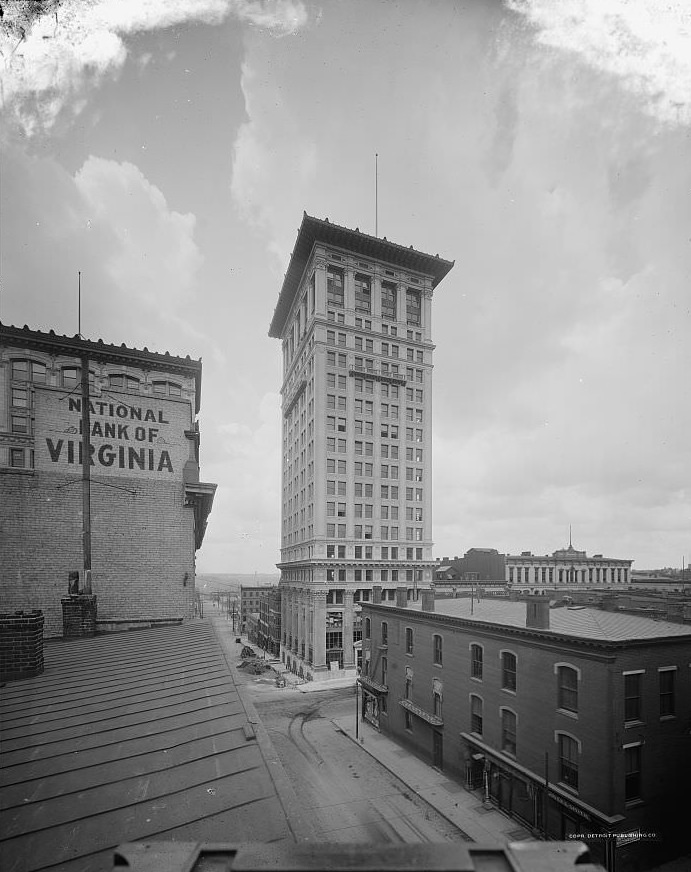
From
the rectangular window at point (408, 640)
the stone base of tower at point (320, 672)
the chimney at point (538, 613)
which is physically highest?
the chimney at point (538, 613)

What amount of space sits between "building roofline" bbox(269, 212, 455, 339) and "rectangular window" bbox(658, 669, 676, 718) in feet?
191

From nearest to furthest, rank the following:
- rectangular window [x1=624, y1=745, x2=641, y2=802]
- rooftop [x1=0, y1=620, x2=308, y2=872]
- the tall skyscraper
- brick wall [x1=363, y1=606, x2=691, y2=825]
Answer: rooftop [x1=0, y1=620, x2=308, y2=872], brick wall [x1=363, y1=606, x2=691, y2=825], rectangular window [x1=624, y1=745, x2=641, y2=802], the tall skyscraper

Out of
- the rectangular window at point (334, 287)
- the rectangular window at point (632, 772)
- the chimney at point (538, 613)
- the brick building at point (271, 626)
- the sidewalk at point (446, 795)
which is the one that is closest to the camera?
the rectangular window at point (632, 772)

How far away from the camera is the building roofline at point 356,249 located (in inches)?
2502

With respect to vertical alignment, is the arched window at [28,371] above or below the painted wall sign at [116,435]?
above

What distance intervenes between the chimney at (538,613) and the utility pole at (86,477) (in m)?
20.2

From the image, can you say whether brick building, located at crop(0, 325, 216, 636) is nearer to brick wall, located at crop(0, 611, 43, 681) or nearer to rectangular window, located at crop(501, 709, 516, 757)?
brick wall, located at crop(0, 611, 43, 681)

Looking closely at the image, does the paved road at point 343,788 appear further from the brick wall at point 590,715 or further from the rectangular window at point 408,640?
the rectangular window at point 408,640

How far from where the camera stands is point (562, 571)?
101 meters

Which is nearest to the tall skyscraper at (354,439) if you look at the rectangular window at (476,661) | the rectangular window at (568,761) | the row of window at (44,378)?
the rectangular window at (476,661)

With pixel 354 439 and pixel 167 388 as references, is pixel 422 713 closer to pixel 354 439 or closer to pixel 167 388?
pixel 167 388

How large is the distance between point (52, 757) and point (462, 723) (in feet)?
86.1

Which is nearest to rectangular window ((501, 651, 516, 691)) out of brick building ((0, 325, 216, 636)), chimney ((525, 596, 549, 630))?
chimney ((525, 596, 549, 630))

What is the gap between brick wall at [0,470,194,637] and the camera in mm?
18266
